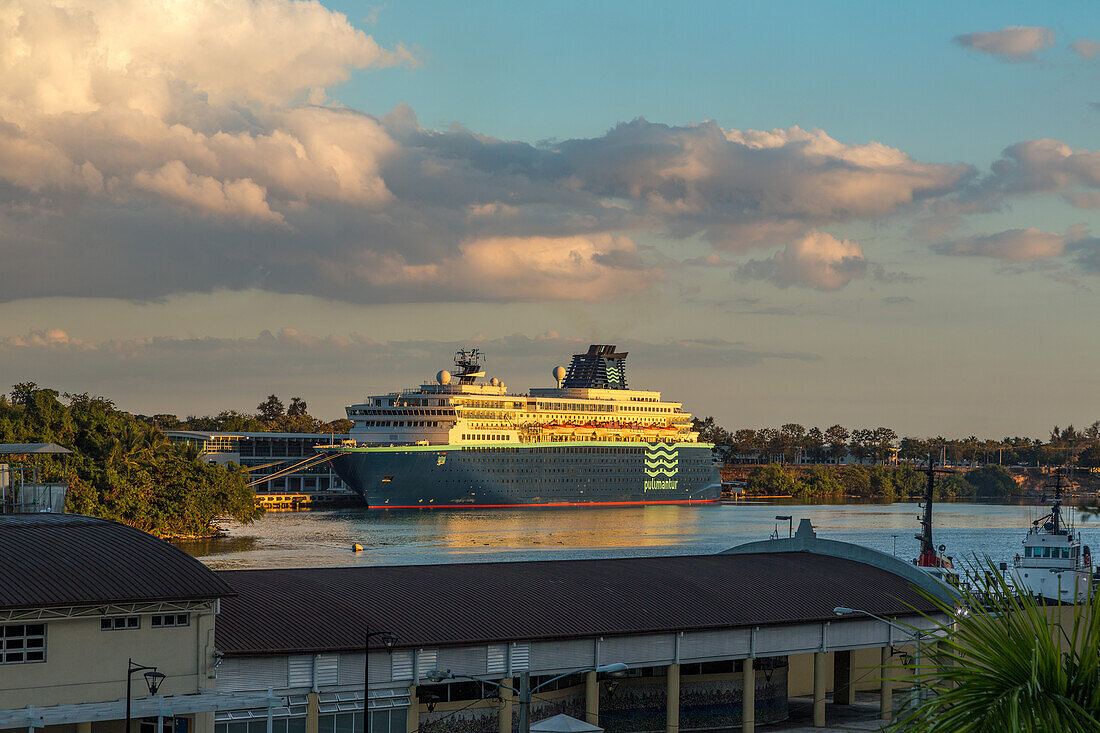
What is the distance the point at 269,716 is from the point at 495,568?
34.5ft

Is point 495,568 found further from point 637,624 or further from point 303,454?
point 303,454

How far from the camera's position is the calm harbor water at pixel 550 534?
95500 millimetres

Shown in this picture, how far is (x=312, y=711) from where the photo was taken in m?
29.8

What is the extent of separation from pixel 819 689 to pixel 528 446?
13056 centimetres

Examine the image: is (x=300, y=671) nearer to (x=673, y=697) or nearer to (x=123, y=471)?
(x=673, y=697)

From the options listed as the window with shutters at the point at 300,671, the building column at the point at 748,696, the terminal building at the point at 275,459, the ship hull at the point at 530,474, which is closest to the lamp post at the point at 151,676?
the window with shutters at the point at 300,671

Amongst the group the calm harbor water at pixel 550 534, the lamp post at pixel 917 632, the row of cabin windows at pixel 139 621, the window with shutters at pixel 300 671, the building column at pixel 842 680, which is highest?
the lamp post at pixel 917 632

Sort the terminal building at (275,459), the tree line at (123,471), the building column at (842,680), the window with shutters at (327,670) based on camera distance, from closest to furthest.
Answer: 1. the window with shutters at (327,670)
2. the building column at (842,680)
3. the tree line at (123,471)
4. the terminal building at (275,459)

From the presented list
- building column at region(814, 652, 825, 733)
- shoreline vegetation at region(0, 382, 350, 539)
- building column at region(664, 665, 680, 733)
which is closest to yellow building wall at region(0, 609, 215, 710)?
building column at region(664, 665, 680, 733)

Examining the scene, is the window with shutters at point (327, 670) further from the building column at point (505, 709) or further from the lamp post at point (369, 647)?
the building column at point (505, 709)

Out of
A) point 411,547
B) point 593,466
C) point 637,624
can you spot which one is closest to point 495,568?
point 637,624

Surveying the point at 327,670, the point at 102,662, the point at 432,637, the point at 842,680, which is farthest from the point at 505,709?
the point at 842,680

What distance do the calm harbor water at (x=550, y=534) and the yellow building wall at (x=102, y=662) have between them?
185 ft

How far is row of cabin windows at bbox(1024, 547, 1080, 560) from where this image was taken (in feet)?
179
